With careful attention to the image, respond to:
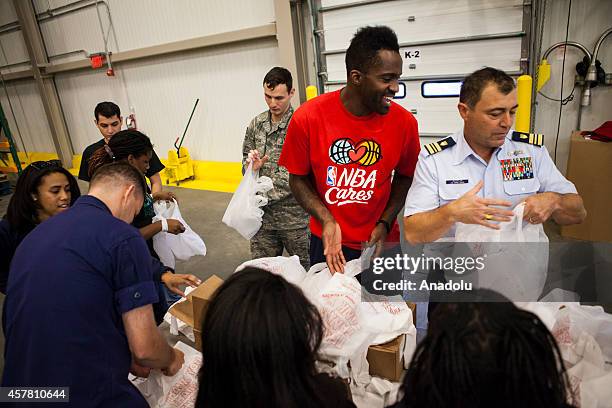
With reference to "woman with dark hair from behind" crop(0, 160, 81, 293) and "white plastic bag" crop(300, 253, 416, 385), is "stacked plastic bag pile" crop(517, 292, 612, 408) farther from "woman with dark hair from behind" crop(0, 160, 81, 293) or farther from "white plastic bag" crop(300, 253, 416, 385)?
"woman with dark hair from behind" crop(0, 160, 81, 293)

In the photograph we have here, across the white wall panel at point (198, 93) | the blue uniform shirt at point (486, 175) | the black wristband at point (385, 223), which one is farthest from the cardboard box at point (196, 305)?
the white wall panel at point (198, 93)

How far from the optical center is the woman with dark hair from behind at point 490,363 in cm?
65

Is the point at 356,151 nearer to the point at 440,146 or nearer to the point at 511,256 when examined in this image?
the point at 440,146

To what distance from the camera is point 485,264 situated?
4.65ft

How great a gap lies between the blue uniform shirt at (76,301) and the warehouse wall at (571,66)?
3.88 m

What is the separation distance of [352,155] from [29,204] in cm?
147

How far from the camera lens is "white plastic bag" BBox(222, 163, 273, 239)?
249 centimetres

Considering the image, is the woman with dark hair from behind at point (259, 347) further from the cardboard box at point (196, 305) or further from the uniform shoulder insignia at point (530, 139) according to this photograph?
the uniform shoulder insignia at point (530, 139)

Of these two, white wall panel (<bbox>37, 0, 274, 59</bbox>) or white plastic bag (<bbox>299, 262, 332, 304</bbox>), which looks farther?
white wall panel (<bbox>37, 0, 274, 59</bbox>)

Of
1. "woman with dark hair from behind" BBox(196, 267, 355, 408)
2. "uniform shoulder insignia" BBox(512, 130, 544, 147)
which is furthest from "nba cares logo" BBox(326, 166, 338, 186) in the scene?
"woman with dark hair from behind" BBox(196, 267, 355, 408)

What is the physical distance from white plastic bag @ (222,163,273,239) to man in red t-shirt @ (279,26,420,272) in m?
0.66

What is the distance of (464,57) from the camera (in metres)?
3.87

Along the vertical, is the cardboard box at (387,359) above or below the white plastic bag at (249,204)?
below

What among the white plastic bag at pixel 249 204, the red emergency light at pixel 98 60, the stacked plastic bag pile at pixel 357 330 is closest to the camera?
the stacked plastic bag pile at pixel 357 330
